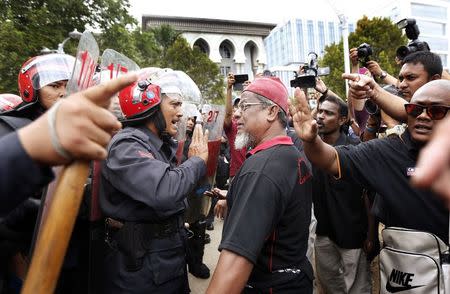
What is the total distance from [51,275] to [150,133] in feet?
5.32

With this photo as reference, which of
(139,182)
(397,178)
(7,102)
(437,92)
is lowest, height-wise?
(397,178)

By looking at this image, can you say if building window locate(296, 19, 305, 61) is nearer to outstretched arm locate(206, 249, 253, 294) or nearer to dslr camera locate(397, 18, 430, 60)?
dslr camera locate(397, 18, 430, 60)

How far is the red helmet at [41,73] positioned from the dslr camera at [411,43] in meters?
3.60

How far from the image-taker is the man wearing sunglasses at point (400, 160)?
6.12 ft

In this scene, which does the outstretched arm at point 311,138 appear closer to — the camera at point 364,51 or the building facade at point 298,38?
the camera at point 364,51

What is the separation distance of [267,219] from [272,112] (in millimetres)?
851

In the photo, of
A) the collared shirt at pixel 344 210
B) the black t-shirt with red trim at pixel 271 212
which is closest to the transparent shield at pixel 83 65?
the black t-shirt with red trim at pixel 271 212

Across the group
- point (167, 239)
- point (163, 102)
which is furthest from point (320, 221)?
point (163, 102)

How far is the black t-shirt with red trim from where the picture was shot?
1687 mm

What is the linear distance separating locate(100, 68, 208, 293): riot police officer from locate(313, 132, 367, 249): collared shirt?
138 cm

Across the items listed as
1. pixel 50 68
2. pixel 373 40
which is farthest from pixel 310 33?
pixel 50 68

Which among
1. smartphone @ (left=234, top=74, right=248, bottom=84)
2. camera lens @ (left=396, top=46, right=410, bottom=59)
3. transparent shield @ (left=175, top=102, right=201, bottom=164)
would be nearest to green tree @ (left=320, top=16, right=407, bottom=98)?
smartphone @ (left=234, top=74, right=248, bottom=84)

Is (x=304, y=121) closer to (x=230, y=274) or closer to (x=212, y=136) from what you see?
(x=230, y=274)

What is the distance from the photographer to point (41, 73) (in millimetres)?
2363
